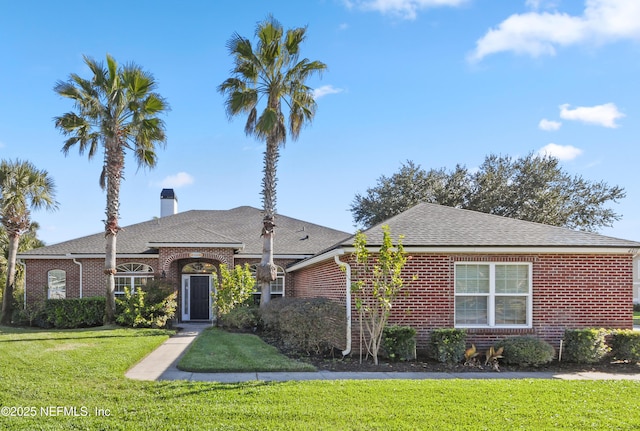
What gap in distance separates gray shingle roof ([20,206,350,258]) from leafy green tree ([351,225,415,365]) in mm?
9491

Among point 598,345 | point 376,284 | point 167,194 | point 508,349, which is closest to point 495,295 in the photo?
point 508,349

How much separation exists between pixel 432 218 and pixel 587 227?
1033 inches

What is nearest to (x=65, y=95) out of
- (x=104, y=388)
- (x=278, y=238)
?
(x=278, y=238)

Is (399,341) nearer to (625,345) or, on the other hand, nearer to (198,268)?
(625,345)

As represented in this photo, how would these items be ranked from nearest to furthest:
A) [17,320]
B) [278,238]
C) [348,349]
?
[348,349]
[17,320]
[278,238]

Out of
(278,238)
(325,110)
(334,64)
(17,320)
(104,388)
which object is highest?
(334,64)

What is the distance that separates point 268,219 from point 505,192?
2098cm

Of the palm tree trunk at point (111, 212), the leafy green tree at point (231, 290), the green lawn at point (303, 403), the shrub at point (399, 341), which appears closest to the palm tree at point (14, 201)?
the palm tree trunk at point (111, 212)

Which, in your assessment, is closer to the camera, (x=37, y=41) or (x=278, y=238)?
(x=37, y=41)

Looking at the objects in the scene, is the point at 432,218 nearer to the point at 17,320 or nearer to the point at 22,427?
the point at 22,427

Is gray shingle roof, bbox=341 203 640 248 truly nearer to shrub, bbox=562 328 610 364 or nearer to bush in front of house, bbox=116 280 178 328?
shrub, bbox=562 328 610 364

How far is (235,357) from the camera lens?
36.2 feet

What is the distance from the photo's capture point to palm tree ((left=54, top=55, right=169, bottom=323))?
1783cm

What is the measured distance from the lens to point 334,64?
60.3 ft
